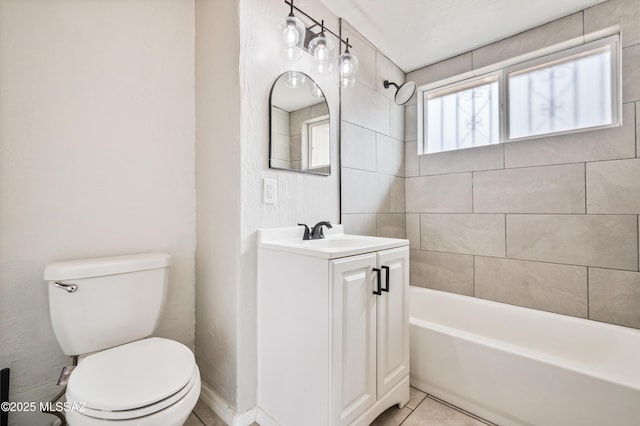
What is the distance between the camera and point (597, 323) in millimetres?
1692

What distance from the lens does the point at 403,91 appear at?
91.9 inches

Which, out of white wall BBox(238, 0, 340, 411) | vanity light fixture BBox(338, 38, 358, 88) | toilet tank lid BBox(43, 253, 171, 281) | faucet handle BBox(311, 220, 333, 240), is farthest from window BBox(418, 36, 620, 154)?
toilet tank lid BBox(43, 253, 171, 281)

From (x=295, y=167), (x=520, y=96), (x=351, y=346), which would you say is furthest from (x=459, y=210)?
(x=351, y=346)

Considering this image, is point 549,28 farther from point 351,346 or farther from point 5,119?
point 5,119

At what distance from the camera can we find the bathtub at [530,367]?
1.16 m

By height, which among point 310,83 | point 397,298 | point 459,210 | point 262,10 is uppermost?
point 262,10

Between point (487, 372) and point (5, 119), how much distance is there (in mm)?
2511

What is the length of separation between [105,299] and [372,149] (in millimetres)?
1956

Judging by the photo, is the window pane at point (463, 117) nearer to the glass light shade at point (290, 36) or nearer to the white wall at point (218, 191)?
the glass light shade at point (290, 36)

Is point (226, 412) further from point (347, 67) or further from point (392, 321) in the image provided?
point (347, 67)

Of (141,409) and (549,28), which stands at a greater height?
(549,28)

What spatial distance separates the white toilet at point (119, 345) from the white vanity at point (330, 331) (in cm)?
41

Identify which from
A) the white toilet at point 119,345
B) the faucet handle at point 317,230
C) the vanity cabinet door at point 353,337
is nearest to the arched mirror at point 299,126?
the faucet handle at point 317,230

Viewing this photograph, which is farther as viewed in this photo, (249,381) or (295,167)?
(295,167)
